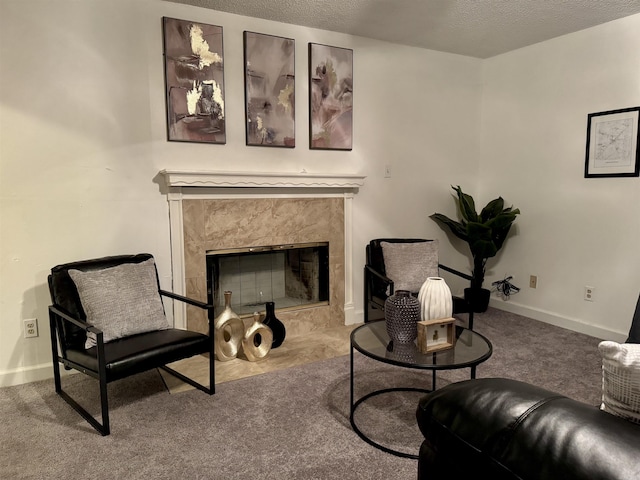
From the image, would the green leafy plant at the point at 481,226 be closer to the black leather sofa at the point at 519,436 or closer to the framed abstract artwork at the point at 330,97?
the framed abstract artwork at the point at 330,97

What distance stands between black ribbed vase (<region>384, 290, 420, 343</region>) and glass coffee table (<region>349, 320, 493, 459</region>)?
0.04m

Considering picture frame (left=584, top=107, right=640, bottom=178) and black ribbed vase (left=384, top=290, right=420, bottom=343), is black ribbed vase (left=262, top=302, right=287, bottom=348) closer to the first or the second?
black ribbed vase (left=384, top=290, right=420, bottom=343)

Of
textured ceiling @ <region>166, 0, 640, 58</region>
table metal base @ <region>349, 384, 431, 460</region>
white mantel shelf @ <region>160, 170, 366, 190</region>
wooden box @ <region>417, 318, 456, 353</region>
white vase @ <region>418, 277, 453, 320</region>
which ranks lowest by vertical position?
table metal base @ <region>349, 384, 431, 460</region>

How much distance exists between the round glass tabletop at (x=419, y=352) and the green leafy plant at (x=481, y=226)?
172 centimetres

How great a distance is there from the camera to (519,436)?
0.85m

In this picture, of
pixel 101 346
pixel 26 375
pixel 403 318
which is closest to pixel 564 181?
pixel 403 318

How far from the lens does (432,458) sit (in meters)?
1.07

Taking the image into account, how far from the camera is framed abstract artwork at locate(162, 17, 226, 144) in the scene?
2.94m

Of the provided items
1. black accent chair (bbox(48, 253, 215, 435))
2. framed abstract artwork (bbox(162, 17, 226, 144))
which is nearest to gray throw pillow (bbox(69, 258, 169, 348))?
black accent chair (bbox(48, 253, 215, 435))

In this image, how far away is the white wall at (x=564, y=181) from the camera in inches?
131

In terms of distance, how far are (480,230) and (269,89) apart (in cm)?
218

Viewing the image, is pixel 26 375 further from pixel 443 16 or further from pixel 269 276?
pixel 443 16

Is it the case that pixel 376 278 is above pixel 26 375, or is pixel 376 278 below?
above

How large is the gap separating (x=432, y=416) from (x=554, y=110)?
11.8 feet
